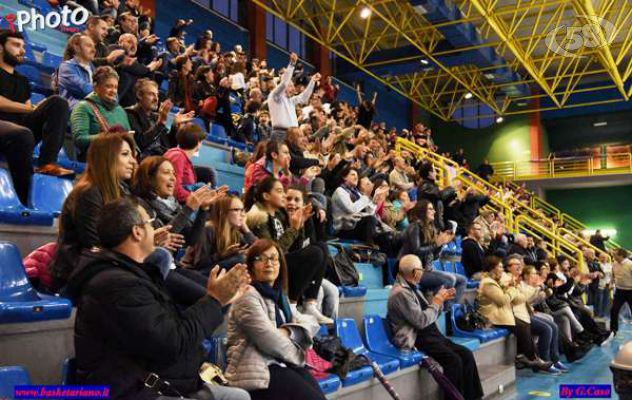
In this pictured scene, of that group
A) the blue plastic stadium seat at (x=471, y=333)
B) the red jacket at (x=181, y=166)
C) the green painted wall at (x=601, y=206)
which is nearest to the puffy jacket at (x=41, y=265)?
the red jacket at (x=181, y=166)

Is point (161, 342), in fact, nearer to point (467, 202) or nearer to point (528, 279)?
point (528, 279)

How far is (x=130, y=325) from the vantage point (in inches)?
66.5

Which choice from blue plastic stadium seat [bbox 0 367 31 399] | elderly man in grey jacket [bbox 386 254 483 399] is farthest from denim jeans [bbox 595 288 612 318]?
blue plastic stadium seat [bbox 0 367 31 399]

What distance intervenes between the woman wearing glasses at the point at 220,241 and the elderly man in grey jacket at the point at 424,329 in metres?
1.64

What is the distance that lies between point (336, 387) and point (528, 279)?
4.75m

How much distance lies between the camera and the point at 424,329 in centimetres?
473

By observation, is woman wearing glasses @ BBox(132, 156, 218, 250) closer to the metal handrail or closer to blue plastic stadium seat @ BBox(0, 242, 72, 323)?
blue plastic stadium seat @ BBox(0, 242, 72, 323)

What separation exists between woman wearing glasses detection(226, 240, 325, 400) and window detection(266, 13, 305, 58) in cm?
1337

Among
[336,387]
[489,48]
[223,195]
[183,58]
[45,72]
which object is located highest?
[489,48]

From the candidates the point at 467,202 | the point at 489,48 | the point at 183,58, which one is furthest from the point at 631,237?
the point at 183,58

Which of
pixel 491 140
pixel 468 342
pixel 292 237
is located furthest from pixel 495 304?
pixel 491 140

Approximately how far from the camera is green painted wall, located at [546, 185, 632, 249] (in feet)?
64.2

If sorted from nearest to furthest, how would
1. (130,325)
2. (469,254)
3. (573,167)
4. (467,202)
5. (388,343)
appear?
(130,325)
(388,343)
(469,254)
(467,202)
(573,167)

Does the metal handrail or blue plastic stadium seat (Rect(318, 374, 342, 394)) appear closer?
blue plastic stadium seat (Rect(318, 374, 342, 394))
